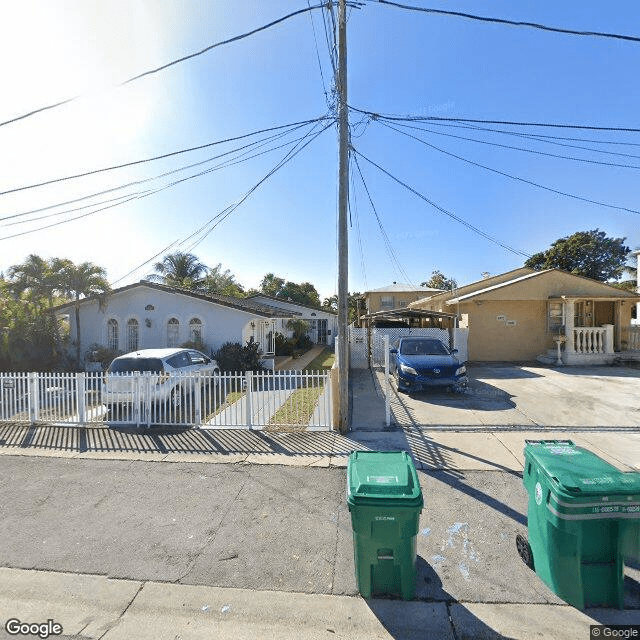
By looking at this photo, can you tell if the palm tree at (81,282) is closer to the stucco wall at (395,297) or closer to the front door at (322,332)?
the front door at (322,332)

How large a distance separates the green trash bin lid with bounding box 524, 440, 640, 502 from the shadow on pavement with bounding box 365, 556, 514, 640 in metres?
1.15

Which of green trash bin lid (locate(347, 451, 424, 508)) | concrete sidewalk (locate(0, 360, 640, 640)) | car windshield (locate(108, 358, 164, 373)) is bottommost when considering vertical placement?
concrete sidewalk (locate(0, 360, 640, 640))

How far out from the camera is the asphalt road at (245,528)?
306 centimetres

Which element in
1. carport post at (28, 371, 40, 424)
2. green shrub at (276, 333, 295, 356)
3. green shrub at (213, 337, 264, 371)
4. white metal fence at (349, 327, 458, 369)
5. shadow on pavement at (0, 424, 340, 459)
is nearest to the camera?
shadow on pavement at (0, 424, 340, 459)

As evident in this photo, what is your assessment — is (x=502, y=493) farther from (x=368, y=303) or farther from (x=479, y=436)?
(x=368, y=303)

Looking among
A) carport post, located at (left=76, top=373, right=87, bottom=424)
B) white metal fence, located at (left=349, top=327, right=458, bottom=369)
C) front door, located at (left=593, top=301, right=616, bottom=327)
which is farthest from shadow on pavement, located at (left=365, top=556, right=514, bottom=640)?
front door, located at (left=593, top=301, right=616, bottom=327)

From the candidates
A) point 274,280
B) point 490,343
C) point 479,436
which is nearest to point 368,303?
point 274,280

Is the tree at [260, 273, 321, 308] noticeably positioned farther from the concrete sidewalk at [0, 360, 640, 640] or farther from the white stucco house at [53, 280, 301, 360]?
the concrete sidewalk at [0, 360, 640, 640]

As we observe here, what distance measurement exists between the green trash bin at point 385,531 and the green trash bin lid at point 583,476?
3.54ft

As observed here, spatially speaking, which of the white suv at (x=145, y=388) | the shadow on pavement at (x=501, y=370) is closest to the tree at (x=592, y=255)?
the shadow on pavement at (x=501, y=370)

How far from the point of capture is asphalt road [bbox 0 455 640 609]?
306 centimetres

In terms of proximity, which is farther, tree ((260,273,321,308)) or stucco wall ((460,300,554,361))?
tree ((260,273,321,308))

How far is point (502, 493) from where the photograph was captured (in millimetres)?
4418

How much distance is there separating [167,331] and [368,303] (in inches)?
1027
